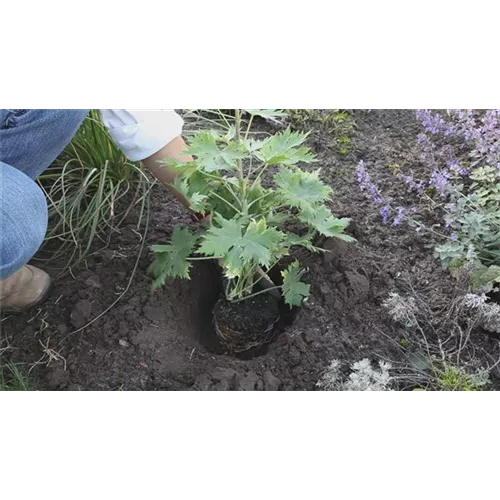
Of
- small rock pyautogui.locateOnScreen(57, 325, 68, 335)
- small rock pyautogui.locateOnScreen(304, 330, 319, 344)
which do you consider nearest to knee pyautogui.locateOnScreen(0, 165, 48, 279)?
small rock pyautogui.locateOnScreen(57, 325, 68, 335)

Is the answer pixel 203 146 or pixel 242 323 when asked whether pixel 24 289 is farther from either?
pixel 203 146

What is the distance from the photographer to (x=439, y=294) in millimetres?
1848

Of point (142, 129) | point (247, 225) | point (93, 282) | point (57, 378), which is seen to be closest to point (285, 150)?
point (247, 225)

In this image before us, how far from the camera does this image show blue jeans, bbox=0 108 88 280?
1.50 metres

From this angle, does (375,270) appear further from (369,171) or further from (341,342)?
(369,171)

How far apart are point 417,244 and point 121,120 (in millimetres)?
1003

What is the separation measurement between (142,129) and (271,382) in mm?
751

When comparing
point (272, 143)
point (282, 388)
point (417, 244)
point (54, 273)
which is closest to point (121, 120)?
point (272, 143)

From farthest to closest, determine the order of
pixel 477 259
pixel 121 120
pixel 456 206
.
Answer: pixel 456 206, pixel 477 259, pixel 121 120

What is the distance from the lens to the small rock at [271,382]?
1683 millimetres

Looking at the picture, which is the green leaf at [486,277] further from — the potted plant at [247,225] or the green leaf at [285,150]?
the green leaf at [285,150]

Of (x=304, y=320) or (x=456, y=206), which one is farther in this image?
(x=456, y=206)

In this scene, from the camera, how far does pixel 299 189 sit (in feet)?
5.36

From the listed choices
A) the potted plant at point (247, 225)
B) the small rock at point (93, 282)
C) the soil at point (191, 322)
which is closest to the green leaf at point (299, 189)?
the potted plant at point (247, 225)
